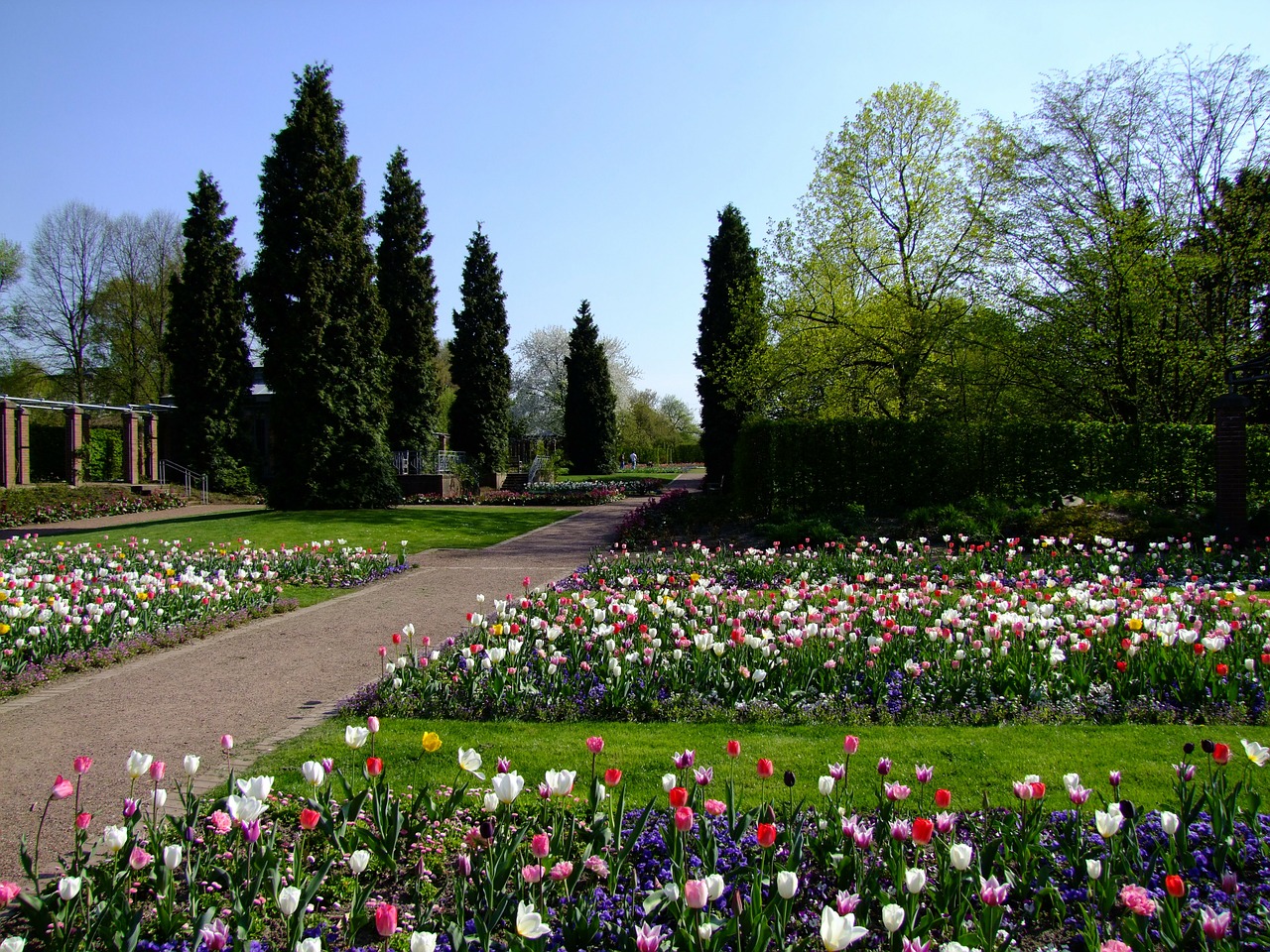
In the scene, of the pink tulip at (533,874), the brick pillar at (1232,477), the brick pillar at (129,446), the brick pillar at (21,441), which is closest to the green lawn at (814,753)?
the pink tulip at (533,874)

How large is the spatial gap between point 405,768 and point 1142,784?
3576 mm

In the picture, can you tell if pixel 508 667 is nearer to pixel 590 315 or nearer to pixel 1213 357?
pixel 1213 357

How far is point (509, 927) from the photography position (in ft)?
8.30

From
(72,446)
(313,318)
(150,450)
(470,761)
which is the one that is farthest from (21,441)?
(470,761)

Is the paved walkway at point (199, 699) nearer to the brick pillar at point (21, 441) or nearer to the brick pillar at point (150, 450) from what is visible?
the brick pillar at point (21, 441)

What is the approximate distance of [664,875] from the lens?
2809 millimetres

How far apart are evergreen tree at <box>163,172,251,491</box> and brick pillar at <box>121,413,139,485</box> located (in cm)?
181

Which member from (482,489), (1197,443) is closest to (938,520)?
(1197,443)

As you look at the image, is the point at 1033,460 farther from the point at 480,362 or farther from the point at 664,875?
the point at 480,362

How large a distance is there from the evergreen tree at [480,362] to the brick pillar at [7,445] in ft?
51.0

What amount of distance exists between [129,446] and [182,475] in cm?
263

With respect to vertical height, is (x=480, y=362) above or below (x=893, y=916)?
above

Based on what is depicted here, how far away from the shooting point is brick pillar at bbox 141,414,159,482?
29.6 meters

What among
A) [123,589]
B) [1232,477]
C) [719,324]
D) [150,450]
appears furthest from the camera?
[719,324]
